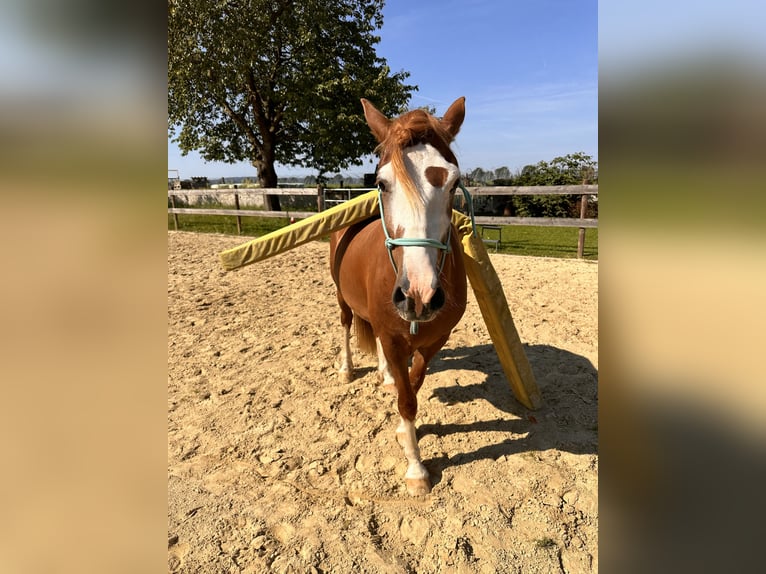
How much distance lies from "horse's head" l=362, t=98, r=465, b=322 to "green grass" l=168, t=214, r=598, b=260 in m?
7.53

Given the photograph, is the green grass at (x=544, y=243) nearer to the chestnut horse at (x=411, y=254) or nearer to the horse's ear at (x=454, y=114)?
the chestnut horse at (x=411, y=254)

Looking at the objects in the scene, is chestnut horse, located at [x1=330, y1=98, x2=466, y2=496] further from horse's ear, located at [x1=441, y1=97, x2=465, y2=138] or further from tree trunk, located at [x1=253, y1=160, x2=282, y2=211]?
tree trunk, located at [x1=253, y1=160, x2=282, y2=211]

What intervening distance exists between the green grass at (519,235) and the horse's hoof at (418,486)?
7.34m

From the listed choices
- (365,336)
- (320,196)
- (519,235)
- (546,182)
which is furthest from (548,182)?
(365,336)

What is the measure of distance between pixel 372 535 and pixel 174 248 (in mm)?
9135

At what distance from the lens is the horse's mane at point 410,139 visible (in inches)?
72.4

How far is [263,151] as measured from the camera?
1788 cm

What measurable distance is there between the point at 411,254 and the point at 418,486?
58.8 inches

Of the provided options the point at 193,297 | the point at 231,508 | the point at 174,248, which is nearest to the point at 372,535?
the point at 231,508


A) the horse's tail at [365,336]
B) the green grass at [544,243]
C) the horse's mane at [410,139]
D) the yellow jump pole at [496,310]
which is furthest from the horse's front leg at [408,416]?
the green grass at [544,243]

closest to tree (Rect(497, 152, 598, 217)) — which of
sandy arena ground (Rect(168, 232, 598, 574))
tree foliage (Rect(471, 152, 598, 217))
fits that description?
tree foliage (Rect(471, 152, 598, 217))

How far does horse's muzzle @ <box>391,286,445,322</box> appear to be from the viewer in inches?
68.5
